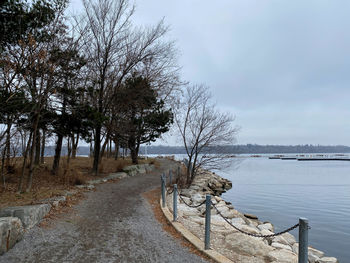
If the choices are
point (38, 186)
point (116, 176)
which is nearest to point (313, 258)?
point (38, 186)

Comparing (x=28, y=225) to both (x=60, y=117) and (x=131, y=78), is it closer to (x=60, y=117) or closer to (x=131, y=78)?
(x=60, y=117)

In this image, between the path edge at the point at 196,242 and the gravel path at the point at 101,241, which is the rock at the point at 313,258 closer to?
the path edge at the point at 196,242

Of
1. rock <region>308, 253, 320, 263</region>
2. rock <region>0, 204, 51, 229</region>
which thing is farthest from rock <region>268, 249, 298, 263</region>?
rock <region>0, 204, 51, 229</region>

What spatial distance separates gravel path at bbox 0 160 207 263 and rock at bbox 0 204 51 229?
225 mm

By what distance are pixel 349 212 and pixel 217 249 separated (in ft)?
43.8

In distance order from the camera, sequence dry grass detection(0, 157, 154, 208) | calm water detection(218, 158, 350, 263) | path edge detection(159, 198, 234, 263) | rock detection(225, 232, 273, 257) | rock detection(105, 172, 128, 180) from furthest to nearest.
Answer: rock detection(105, 172, 128, 180)
calm water detection(218, 158, 350, 263)
dry grass detection(0, 157, 154, 208)
rock detection(225, 232, 273, 257)
path edge detection(159, 198, 234, 263)

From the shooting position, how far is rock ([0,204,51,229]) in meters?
5.89

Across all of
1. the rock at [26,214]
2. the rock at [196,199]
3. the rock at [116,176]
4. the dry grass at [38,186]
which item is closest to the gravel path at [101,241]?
the rock at [26,214]

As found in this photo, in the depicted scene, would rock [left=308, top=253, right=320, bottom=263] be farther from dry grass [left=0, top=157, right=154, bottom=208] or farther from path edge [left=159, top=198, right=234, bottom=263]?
dry grass [left=0, top=157, right=154, bottom=208]

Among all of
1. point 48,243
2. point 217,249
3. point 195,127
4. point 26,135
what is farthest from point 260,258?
point 26,135

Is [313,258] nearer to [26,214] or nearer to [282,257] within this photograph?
[282,257]

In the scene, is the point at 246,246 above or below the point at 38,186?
below

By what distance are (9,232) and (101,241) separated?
181 cm

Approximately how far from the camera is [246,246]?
19.0 feet
